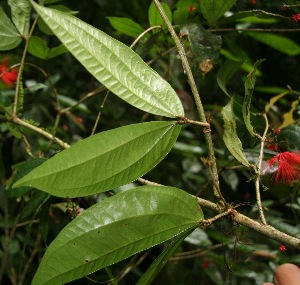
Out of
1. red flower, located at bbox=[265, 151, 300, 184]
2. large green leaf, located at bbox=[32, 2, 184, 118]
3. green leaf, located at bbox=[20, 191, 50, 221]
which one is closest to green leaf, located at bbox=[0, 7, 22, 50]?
green leaf, located at bbox=[20, 191, 50, 221]

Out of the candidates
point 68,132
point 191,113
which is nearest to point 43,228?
point 191,113

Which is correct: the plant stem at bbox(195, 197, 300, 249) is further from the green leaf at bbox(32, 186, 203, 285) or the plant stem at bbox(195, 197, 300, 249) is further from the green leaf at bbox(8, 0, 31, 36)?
the green leaf at bbox(8, 0, 31, 36)

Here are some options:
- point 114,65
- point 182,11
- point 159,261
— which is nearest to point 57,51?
point 182,11

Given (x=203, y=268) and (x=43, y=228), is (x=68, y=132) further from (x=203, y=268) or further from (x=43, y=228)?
(x=43, y=228)

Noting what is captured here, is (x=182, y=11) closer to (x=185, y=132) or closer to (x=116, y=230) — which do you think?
(x=116, y=230)

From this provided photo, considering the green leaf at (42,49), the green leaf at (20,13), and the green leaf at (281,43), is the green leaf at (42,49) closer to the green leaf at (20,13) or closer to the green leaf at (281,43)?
the green leaf at (20,13)
